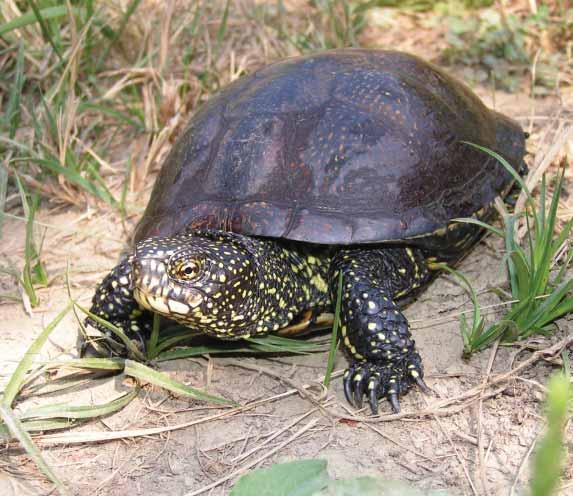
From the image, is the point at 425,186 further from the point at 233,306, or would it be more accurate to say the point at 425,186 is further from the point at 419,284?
the point at 233,306

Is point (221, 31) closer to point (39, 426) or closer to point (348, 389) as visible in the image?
point (348, 389)

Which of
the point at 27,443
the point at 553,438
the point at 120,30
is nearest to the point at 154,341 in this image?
the point at 27,443

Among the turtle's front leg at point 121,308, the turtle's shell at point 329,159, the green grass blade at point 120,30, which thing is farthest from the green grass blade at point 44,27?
the turtle's front leg at point 121,308

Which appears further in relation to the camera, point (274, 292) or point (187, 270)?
point (274, 292)

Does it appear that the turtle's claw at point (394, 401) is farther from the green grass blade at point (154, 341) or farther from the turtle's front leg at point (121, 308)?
the turtle's front leg at point (121, 308)

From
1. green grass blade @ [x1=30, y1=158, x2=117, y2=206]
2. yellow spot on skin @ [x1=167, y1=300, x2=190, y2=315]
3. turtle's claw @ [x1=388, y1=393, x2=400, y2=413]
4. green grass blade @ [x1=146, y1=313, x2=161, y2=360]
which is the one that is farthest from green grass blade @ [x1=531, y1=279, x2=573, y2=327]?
green grass blade @ [x1=30, y1=158, x2=117, y2=206]

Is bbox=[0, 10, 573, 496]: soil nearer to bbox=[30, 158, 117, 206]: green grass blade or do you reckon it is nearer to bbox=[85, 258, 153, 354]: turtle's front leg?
bbox=[85, 258, 153, 354]: turtle's front leg

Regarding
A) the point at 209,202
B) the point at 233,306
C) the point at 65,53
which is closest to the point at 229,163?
the point at 209,202
